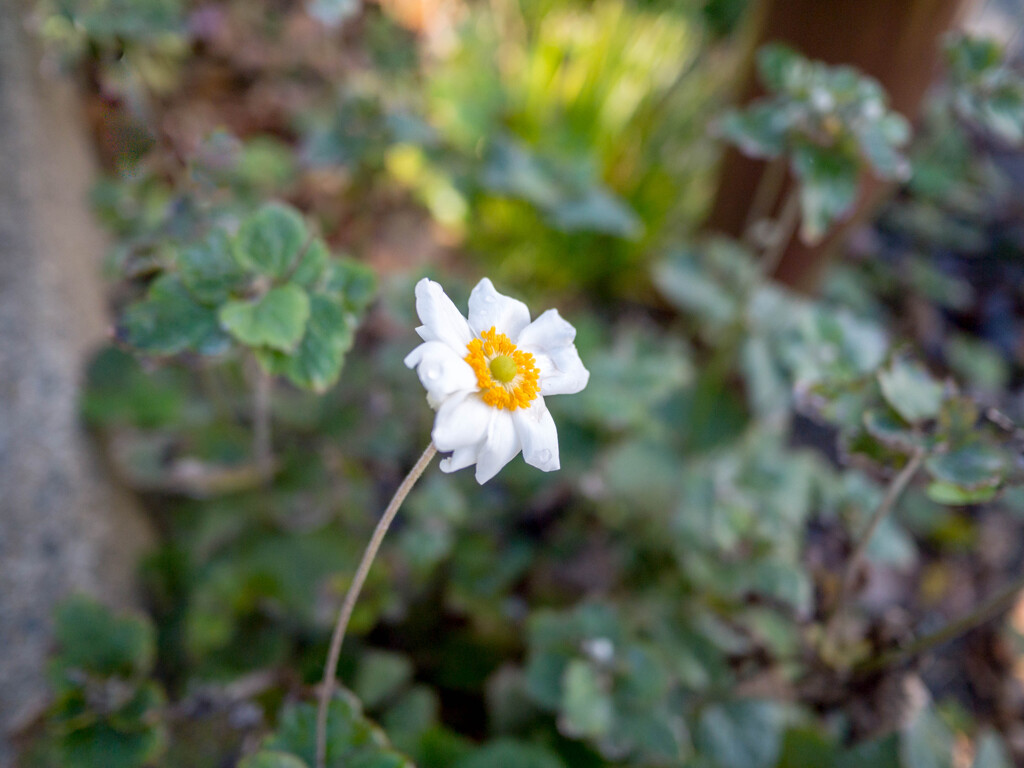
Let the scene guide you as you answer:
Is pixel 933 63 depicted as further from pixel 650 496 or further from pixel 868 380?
pixel 650 496

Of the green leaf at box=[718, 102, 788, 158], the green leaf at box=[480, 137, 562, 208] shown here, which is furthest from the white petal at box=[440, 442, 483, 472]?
the green leaf at box=[480, 137, 562, 208]

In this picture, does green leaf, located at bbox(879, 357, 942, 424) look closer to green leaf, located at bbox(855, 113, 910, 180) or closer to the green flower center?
green leaf, located at bbox(855, 113, 910, 180)

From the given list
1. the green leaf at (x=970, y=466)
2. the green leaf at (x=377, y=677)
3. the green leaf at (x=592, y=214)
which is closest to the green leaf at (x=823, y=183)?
the green leaf at (x=970, y=466)

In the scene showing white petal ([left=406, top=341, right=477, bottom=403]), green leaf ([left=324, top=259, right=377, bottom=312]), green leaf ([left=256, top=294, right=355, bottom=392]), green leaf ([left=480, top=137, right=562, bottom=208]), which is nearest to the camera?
white petal ([left=406, top=341, right=477, bottom=403])

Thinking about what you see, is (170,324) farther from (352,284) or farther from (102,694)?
(102,694)

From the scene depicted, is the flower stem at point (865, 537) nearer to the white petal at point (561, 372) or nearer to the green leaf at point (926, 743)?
the green leaf at point (926, 743)

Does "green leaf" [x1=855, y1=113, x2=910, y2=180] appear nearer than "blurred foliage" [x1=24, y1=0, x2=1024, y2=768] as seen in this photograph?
No
